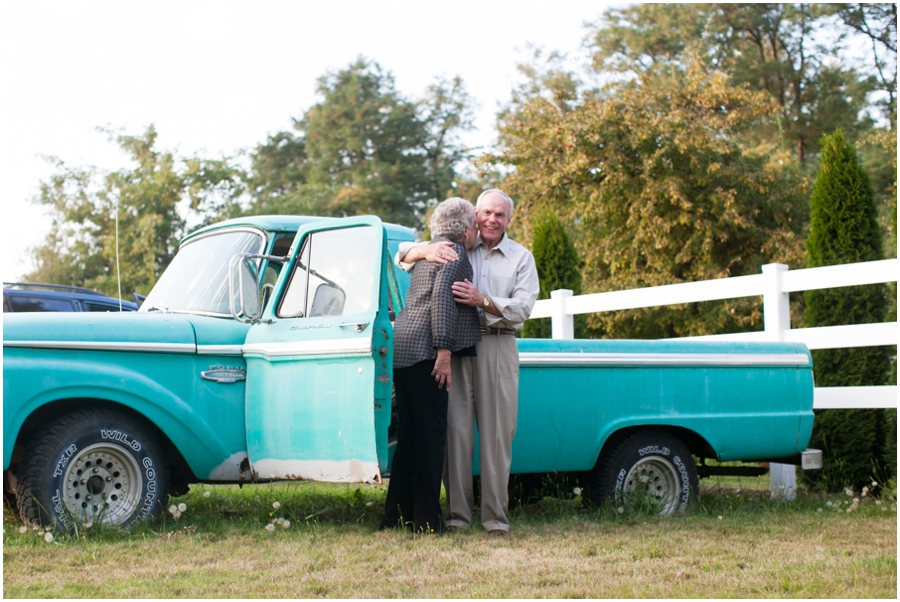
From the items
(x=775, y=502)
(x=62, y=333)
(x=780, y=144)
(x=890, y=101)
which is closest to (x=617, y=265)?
(x=780, y=144)

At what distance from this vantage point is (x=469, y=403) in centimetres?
550

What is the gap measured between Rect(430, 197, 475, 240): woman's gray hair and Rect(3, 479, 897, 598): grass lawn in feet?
5.60

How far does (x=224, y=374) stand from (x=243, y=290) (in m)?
0.53

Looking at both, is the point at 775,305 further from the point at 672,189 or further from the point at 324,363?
the point at 672,189

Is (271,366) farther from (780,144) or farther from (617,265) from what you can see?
(780,144)

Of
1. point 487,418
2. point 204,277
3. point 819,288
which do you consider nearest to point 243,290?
point 204,277

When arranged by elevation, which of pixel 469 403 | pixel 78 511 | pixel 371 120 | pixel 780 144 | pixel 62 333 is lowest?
pixel 78 511

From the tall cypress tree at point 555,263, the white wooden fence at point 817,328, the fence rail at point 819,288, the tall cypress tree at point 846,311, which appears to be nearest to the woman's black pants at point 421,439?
the white wooden fence at point 817,328

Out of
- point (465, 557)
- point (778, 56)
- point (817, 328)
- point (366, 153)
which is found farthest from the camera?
point (366, 153)

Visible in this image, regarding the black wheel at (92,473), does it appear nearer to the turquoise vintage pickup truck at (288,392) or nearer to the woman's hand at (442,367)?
the turquoise vintage pickup truck at (288,392)

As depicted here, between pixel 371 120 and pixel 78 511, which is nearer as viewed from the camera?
pixel 78 511

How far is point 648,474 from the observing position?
646 cm

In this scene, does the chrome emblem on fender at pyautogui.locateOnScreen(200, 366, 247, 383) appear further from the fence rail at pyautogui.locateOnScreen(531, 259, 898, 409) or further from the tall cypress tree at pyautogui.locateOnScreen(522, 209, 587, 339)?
the tall cypress tree at pyautogui.locateOnScreen(522, 209, 587, 339)

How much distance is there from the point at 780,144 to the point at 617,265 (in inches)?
282
